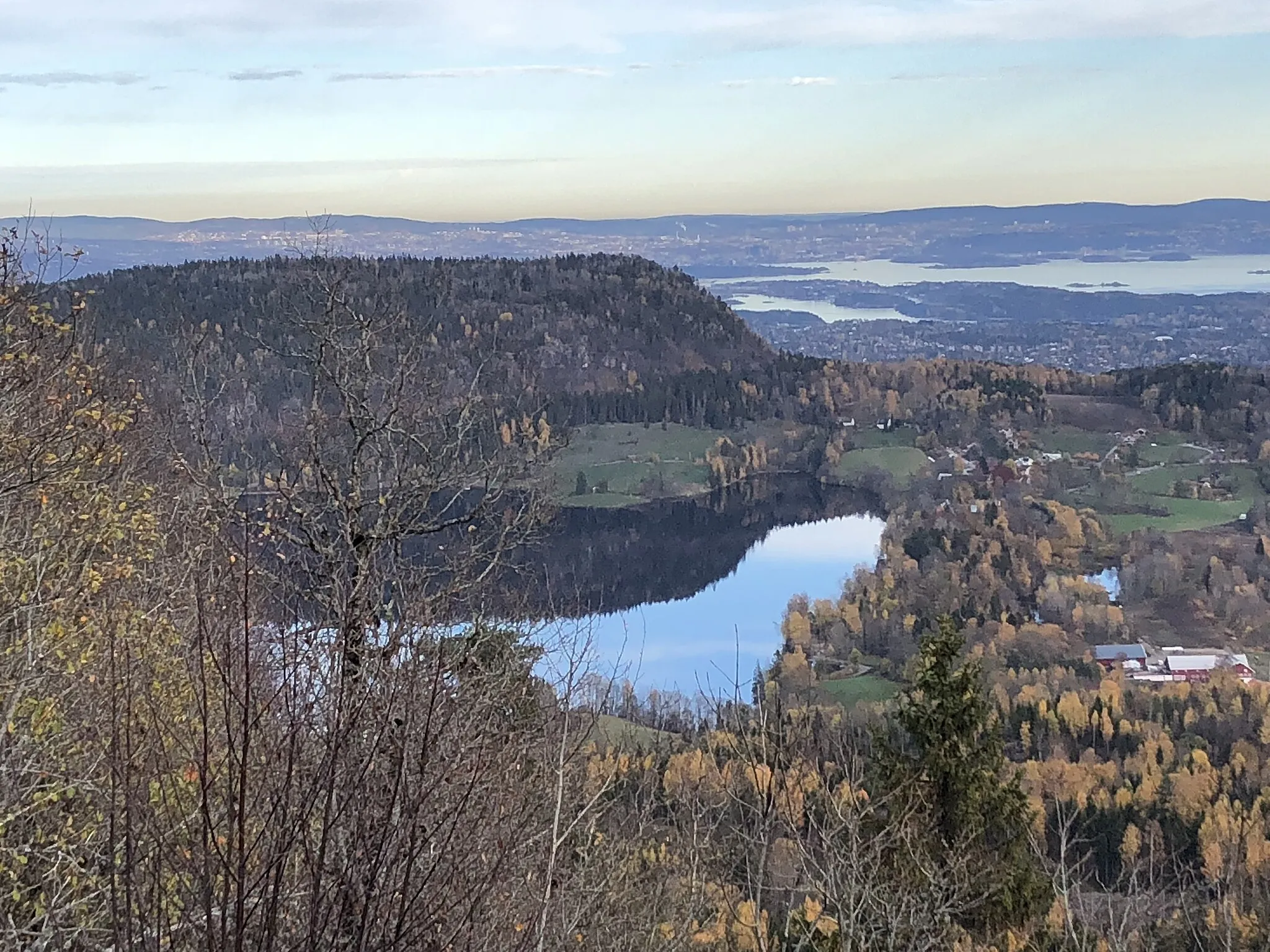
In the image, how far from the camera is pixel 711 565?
167 ft

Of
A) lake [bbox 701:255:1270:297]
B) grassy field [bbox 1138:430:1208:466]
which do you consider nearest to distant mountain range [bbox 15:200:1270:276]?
lake [bbox 701:255:1270:297]

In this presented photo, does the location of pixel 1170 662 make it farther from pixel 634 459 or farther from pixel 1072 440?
pixel 1072 440

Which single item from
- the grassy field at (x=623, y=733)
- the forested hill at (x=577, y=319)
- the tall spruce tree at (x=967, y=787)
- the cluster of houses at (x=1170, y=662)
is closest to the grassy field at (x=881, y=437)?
the forested hill at (x=577, y=319)

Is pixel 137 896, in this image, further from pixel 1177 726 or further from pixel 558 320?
pixel 558 320

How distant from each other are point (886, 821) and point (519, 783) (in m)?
4.37

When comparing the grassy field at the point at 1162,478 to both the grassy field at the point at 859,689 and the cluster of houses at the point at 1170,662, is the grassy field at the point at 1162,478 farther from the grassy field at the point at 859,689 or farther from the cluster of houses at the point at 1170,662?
the grassy field at the point at 859,689

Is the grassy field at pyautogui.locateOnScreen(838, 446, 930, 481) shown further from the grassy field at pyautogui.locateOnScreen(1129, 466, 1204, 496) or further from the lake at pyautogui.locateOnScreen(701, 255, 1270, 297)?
the lake at pyautogui.locateOnScreen(701, 255, 1270, 297)

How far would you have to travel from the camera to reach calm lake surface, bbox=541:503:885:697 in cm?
3144

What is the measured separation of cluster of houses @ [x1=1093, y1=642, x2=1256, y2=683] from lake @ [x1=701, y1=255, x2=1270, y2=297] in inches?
3418

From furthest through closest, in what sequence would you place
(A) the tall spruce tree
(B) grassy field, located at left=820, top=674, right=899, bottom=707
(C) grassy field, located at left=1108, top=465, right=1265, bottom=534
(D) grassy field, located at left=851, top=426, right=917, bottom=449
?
(D) grassy field, located at left=851, top=426, right=917, bottom=449 → (C) grassy field, located at left=1108, top=465, right=1265, bottom=534 → (B) grassy field, located at left=820, top=674, right=899, bottom=707 → (A) the tall spruce tree

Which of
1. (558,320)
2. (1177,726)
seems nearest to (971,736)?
(1177,726)

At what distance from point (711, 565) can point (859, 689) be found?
17174 mm

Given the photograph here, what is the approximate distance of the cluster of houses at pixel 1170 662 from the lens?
113 ft

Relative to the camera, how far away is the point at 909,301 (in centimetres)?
13375
